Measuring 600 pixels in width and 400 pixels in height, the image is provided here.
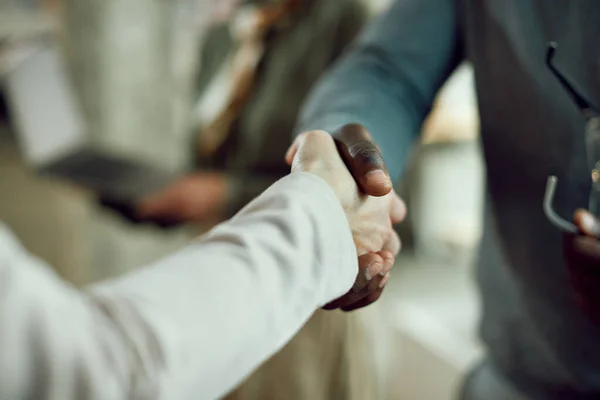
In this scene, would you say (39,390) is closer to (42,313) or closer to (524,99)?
(42,313)

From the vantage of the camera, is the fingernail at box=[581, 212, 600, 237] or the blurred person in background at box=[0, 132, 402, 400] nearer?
the blurred person in background at box=[0, 132, 402, 400]

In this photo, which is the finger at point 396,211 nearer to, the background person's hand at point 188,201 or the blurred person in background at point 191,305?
the blurred person in background at point 191,305

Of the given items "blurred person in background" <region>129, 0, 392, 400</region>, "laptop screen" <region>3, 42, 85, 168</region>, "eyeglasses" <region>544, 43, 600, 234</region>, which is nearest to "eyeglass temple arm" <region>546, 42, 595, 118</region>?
"eyeglasses" <region>544, 43, 600, 234</region>

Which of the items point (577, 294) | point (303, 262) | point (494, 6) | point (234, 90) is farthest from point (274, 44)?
point (303, 262)

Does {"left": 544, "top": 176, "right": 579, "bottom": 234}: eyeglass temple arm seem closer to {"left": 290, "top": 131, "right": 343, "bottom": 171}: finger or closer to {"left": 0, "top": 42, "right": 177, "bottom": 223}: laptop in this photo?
{"left": 290, "top": 131, "right": 343, "bottom": 171}: finger

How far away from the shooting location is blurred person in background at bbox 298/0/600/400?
1.55 ft

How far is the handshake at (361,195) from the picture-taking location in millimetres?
372

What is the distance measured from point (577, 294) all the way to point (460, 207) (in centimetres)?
102

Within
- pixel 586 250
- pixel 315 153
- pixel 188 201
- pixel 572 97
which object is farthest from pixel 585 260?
pixel 188 201

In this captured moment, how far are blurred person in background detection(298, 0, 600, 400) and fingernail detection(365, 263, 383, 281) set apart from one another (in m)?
0.08

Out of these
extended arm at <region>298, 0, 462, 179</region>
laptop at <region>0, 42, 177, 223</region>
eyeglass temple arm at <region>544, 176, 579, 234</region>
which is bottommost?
laptop at <region>0, 42, 177, 223</region>

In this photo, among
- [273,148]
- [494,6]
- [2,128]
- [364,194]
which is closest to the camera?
[364,194]

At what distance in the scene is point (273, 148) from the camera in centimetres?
93

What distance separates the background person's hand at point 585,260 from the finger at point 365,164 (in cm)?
16
